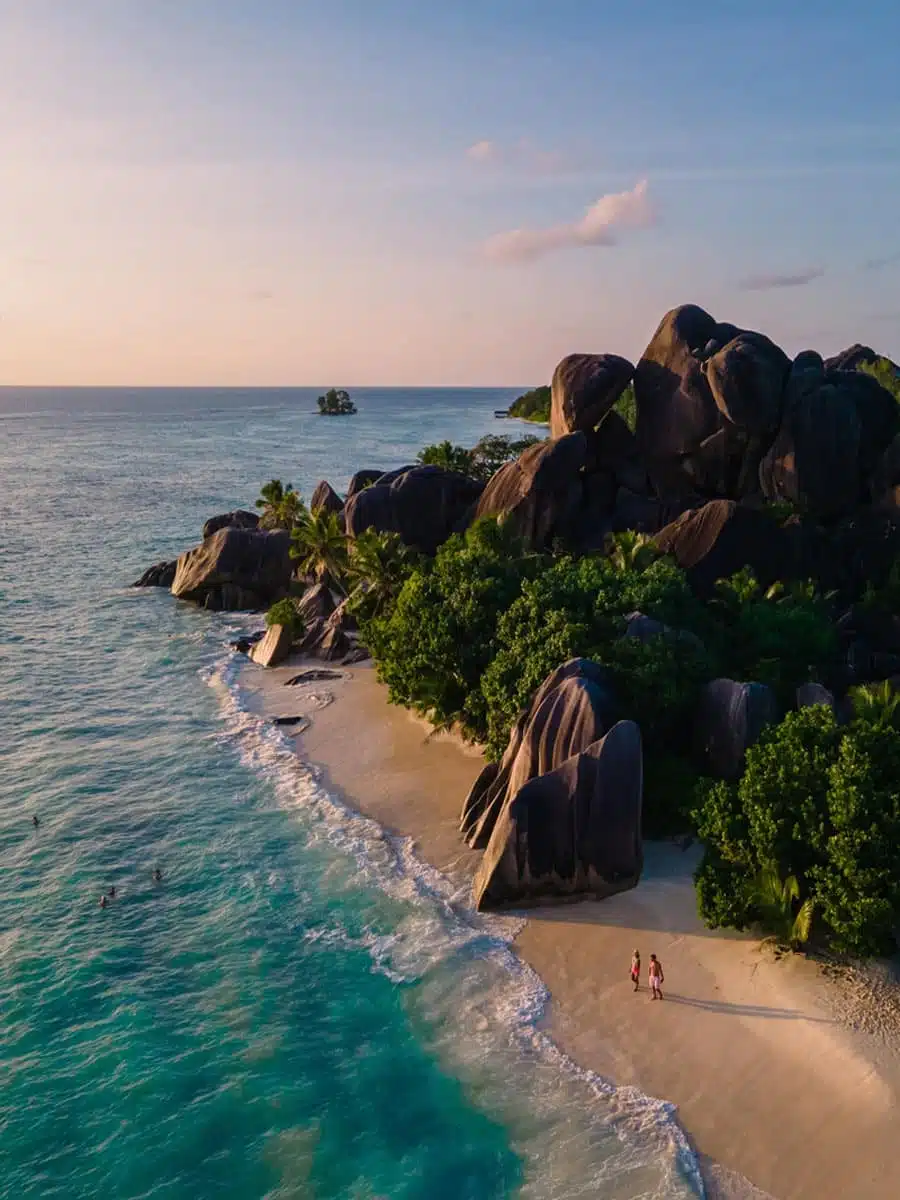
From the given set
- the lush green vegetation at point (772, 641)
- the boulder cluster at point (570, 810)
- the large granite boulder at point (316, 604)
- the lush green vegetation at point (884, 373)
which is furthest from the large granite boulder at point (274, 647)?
the lush green vegetation at point (884, 373)

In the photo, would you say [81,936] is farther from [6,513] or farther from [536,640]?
[6,513]

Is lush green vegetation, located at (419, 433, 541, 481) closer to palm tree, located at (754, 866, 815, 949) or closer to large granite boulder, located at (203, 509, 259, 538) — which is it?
Result: large granite boulder, located at (203, 509, 259, 538)

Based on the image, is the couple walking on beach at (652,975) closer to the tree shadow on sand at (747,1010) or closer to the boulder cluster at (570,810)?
the tree shadow on sand at (747,1010)

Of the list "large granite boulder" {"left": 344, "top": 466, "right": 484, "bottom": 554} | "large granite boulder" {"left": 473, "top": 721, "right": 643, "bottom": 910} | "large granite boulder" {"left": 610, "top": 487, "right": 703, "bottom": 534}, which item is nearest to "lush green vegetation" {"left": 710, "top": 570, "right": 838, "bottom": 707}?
"large granite boulder" {"left": 473, "top": 721, "right": 643, "bottom": 910}

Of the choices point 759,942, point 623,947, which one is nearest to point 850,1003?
point 759,942

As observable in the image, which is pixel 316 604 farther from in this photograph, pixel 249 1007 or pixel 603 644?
pixel 249 1007

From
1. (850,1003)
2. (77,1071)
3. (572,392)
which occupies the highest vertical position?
(572,392)

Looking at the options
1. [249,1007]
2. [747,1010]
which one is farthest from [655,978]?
[249,1007]
